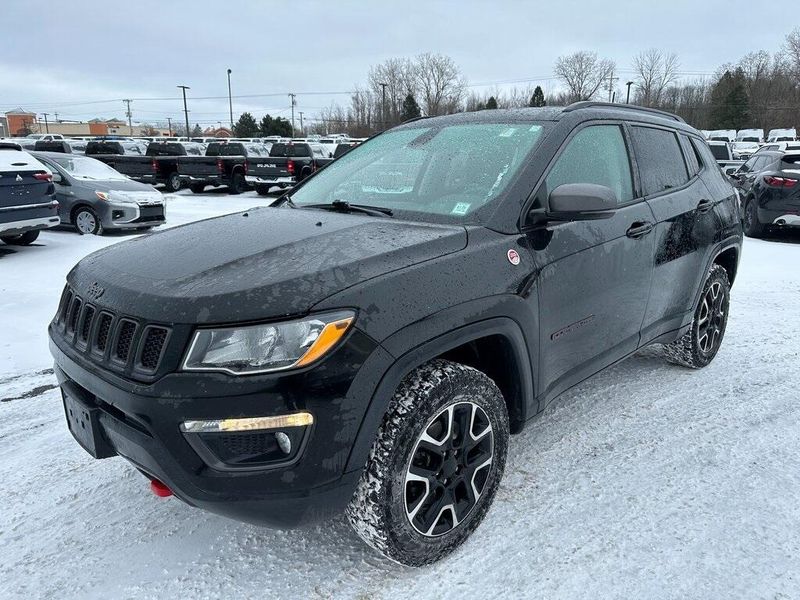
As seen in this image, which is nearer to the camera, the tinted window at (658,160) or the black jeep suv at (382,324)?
the black jeep suv at (382,324)

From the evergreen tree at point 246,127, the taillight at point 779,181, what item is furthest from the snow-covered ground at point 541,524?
the evergreen tree at point 246,127

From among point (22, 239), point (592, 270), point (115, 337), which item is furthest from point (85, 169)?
point (592, 270)

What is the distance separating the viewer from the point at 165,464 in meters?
1.95

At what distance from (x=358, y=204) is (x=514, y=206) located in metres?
0.82

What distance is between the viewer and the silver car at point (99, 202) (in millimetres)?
10562

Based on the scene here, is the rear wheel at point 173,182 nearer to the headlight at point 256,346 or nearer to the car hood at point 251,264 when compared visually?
the car hood at point 251,264

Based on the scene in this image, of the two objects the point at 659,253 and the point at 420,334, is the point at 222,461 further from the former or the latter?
the point at 659,253

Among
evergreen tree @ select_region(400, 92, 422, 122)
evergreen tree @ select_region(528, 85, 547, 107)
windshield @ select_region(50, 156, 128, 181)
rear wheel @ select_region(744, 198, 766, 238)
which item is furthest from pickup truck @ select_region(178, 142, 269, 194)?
evergreen tree @ select_region(400, 92, 422, 122)

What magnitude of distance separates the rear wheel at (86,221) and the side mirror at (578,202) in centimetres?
1008

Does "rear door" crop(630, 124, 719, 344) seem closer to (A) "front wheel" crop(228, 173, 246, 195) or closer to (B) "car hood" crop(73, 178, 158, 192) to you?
(B) "car hood" crop(73, 178, 158, 192)

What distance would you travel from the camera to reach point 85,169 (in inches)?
450

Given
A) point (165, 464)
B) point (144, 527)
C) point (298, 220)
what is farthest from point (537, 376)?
point (144, 527)

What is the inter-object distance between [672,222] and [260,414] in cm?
281

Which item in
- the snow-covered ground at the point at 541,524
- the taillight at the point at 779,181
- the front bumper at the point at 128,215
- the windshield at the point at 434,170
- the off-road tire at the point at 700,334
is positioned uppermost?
→ the windshield at the point at 434,170
